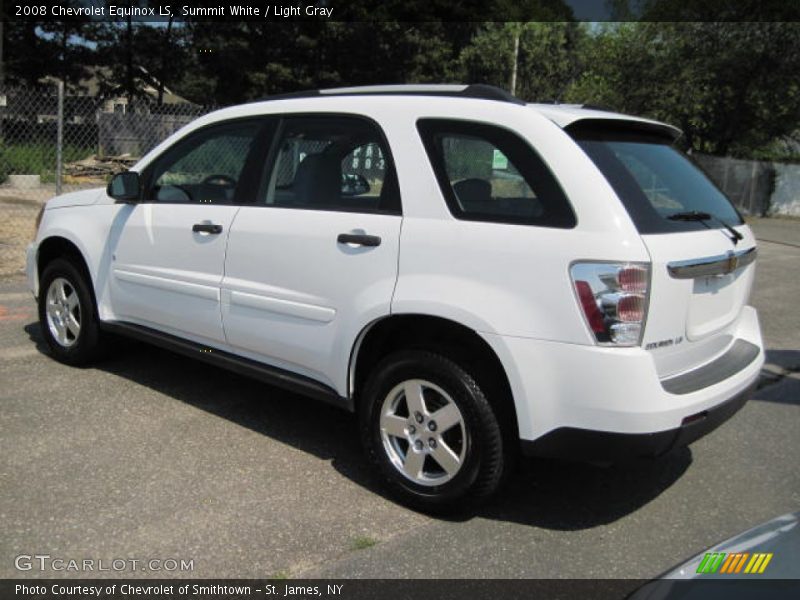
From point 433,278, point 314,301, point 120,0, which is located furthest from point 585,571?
point 120,0

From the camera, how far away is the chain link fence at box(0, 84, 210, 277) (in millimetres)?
11523

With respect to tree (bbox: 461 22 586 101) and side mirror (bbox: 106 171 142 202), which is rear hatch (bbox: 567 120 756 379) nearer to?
side mirror (bbox: 106 171 142 202)

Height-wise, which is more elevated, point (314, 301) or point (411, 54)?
point (411, 54)

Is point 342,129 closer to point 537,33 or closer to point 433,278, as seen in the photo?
point 433,278

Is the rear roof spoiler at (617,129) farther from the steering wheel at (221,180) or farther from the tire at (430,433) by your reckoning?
the steering wheel at (221,180)

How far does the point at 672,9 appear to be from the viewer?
82.3 feet

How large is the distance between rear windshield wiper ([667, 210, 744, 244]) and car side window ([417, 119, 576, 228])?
0.56m

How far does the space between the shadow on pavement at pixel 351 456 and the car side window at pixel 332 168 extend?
1.36 metres

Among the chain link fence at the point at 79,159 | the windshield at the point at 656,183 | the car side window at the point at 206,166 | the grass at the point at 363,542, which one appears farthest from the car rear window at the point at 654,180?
the chain link fence at the point at 79,159

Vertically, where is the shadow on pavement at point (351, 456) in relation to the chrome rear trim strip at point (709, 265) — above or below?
below

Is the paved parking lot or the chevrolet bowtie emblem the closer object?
the paved parking lot

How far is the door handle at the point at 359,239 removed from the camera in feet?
11.3

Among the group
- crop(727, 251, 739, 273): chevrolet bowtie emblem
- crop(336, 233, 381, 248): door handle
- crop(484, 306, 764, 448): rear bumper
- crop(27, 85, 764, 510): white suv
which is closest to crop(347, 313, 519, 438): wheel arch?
crop(27, 85, 764, 510): white suv

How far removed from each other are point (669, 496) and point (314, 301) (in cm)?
204
